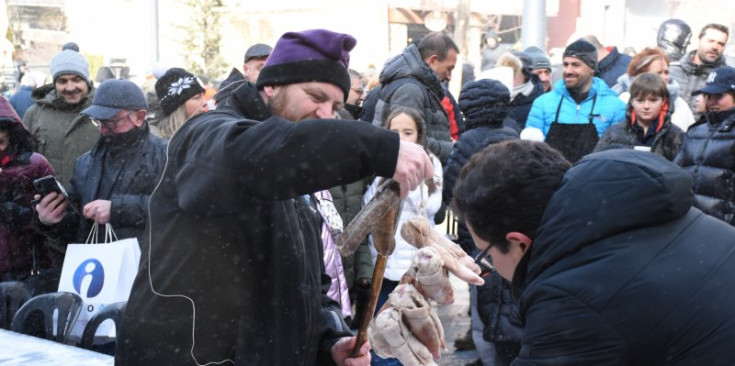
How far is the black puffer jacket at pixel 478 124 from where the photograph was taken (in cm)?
655

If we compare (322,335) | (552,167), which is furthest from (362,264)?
(552,167)

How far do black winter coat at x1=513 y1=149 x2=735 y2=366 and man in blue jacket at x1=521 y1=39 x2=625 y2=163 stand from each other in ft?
16.8

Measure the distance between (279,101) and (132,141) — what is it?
3.09m

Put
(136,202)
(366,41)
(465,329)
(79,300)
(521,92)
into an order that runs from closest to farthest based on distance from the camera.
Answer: (79,300) → (136,202) → (465,329) → (521,92) → (366,41)

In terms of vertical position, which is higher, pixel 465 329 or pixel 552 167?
pixel 552 167

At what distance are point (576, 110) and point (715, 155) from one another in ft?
5.49

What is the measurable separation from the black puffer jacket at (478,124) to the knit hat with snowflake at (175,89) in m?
1.93

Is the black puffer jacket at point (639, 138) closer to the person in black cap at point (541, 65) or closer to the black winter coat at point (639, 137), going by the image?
the black winter coat at point (639, 137)

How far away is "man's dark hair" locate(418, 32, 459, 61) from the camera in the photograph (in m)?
7.65

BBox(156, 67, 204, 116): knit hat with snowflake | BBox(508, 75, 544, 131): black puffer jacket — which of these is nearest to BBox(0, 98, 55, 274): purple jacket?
BBox(156, 67, 204, 116): knit hat with snowflake

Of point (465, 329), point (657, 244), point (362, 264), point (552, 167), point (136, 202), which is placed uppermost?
point (552, 167)

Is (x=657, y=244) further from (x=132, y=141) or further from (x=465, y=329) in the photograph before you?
(x=465, y=329)

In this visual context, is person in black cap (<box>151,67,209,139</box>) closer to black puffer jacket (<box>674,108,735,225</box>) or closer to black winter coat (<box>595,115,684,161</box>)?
black winter coat (<box>595,115,684,161</box>)

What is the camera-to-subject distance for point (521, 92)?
29.7ft
